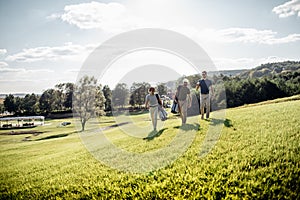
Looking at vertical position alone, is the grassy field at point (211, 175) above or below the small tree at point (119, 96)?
below

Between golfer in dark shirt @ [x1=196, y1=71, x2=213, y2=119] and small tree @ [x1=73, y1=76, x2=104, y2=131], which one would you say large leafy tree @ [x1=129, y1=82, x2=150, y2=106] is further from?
small tree @ [x1=73, y1=76, x2=104, y2=131]

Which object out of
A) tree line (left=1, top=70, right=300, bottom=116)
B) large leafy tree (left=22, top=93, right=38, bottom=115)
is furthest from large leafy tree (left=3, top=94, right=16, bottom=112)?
large leafy tree (left=22, top=93, right=38, bottom=115)

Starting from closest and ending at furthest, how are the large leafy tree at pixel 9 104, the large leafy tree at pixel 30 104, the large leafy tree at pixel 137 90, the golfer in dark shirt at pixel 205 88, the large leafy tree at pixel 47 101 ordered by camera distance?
the golfer in dark shirt at pixel 205 88 → the large leafy tree at pixel 137 90 → the large leafy tree at pixel 47 101 → the large leafy tree at pixel 30 104 → the large leafy tree at pixel 9 104

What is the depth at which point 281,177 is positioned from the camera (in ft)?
18.0

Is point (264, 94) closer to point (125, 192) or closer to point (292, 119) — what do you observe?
point (292, 119)

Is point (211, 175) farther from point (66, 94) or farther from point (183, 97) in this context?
point (66, 94)

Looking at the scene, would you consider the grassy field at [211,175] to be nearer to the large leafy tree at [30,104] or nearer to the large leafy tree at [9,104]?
the large leafy tree at [30,104]

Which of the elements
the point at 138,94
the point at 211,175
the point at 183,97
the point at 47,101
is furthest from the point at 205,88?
the point at 47,101

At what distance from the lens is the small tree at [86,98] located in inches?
2063

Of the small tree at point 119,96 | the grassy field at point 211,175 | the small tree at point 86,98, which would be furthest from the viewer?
the small tree at point 86,98

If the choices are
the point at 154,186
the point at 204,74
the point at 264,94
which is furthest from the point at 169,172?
the point at 264,94

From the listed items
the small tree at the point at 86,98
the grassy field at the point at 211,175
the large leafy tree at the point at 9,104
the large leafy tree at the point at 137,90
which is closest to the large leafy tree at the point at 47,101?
the large leafy tree at the point at 9,104

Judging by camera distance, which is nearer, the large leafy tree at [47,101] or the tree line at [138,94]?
the tree line at [138,94]

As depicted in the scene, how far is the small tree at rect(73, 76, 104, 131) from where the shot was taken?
172 feet
